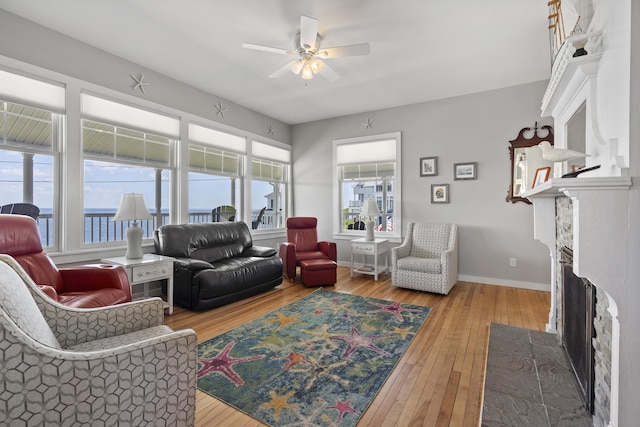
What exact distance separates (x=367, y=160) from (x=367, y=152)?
15 cm

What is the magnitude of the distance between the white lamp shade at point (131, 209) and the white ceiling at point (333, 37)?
5.38 ft

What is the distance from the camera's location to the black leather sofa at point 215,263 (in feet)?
Result: 10.8

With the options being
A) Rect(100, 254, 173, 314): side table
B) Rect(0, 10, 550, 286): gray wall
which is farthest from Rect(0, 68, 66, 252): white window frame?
Rect(100, 254, 173, 314): side table

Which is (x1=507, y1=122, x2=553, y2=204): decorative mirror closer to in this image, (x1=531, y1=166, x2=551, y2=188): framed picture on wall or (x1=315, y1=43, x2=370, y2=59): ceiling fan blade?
(x1=531, y1=166, x2=551, y2=188): framed picture on wall

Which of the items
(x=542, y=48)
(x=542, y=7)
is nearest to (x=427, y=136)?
(x=542, y=48)

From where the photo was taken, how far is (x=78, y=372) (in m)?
1.05

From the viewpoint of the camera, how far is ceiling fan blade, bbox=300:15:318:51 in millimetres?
2407

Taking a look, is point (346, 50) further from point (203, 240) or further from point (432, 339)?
point (203, 240)

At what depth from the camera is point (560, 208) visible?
2301 mm

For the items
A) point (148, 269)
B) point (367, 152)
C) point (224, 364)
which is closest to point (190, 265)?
point (148, 269)

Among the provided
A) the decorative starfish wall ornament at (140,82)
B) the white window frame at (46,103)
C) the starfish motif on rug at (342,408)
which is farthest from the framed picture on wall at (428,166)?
the white window frame at (46,103)

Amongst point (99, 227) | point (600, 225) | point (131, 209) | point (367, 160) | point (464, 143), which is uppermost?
point (464, 143)

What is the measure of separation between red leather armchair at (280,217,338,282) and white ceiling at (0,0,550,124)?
7.08ft

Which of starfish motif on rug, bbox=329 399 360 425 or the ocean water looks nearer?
starfish motif on rug, bbox=329 399 360 425
